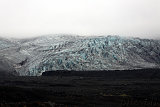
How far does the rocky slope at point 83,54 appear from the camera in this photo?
11812 cm

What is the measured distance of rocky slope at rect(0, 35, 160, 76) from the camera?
4651 inches

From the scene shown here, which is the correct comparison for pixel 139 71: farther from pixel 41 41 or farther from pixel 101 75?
pixel 41 41

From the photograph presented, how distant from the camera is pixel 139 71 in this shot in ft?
353

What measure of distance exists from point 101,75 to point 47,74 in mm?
17253

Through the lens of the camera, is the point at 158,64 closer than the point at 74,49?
No

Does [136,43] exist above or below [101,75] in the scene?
above

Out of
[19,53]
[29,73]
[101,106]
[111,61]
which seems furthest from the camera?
[19,53]

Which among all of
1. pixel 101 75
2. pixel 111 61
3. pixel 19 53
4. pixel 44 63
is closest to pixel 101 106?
pixel 101 75

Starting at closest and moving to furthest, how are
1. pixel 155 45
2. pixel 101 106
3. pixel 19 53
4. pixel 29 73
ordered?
pixel 101 106 < pixel 29 73 < pixel 19 53 < pixel 155 45

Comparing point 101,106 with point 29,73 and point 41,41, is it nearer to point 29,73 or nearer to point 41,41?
point 29,73

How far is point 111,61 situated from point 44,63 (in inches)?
972

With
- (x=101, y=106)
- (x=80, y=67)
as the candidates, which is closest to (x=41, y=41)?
(x=80, y=67)

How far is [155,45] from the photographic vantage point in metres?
144

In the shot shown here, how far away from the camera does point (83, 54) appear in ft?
407
